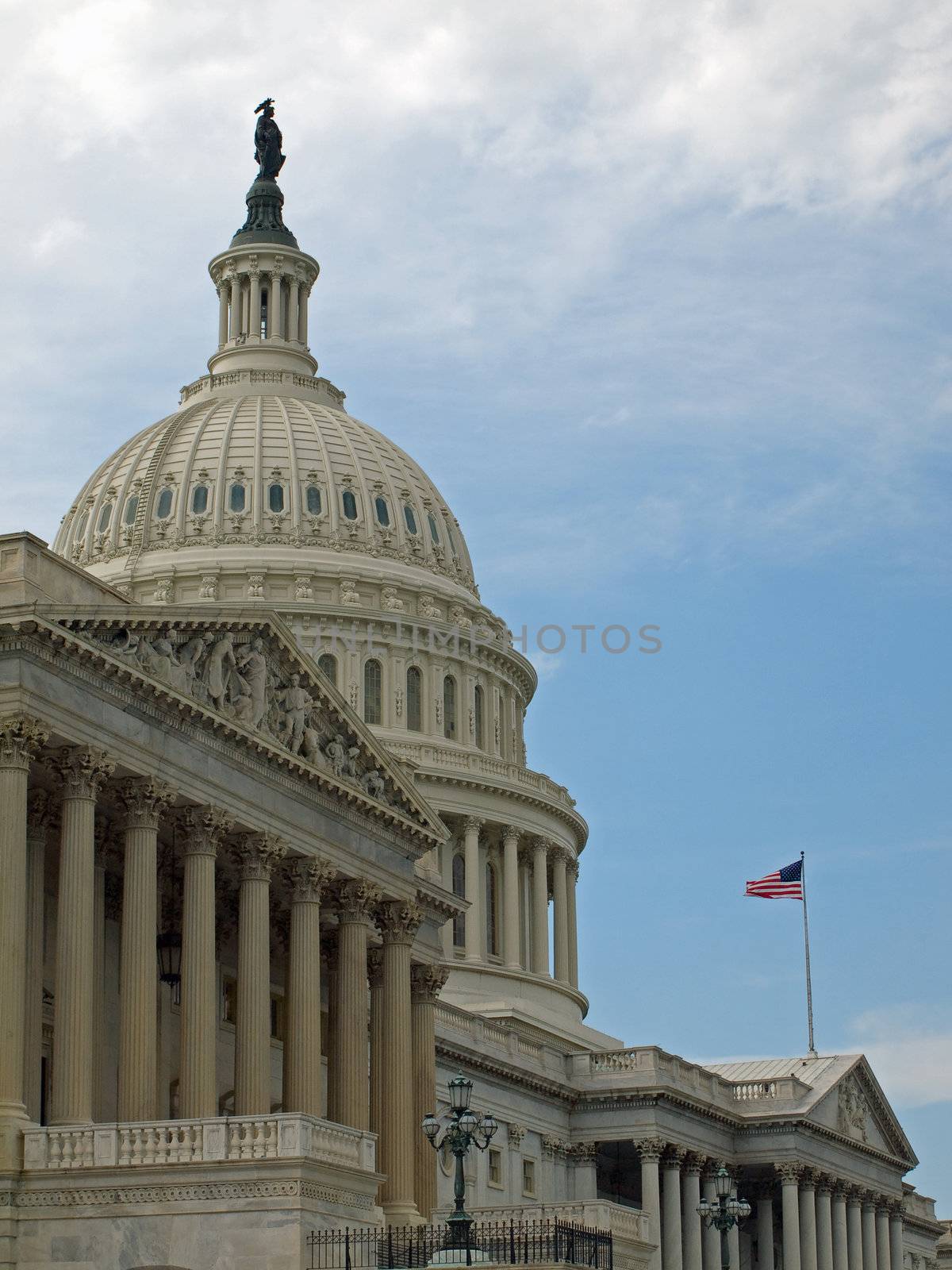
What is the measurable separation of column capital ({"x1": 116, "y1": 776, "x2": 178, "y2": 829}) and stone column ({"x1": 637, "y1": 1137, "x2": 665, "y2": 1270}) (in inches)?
1873

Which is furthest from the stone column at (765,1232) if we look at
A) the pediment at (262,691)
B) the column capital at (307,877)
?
the column capital at (307,877)

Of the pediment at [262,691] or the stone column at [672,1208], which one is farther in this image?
the stone column at [672,1208]

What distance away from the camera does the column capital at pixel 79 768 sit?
53594 millimetres

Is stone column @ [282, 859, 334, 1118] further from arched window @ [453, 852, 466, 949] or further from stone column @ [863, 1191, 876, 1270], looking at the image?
stone column @ [863, 1191, 876, 1270]

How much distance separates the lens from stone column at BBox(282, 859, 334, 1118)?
62.7 m

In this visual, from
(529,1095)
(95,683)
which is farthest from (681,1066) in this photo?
(95,683)

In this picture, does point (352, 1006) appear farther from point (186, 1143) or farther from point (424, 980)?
point (186, 1143)

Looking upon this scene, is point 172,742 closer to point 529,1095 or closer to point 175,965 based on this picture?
point 175,965

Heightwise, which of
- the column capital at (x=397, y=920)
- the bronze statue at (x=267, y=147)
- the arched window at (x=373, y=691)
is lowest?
the column capital at (x=397, y=920)

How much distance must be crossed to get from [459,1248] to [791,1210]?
6428cm

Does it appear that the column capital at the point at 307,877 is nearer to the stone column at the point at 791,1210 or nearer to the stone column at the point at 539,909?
the stone column at the point at 791,1210

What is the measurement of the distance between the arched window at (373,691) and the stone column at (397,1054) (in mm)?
46299

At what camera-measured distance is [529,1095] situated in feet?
317

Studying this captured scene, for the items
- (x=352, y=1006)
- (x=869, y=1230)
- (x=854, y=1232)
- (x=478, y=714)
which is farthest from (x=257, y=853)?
(x=869, y=1230)
